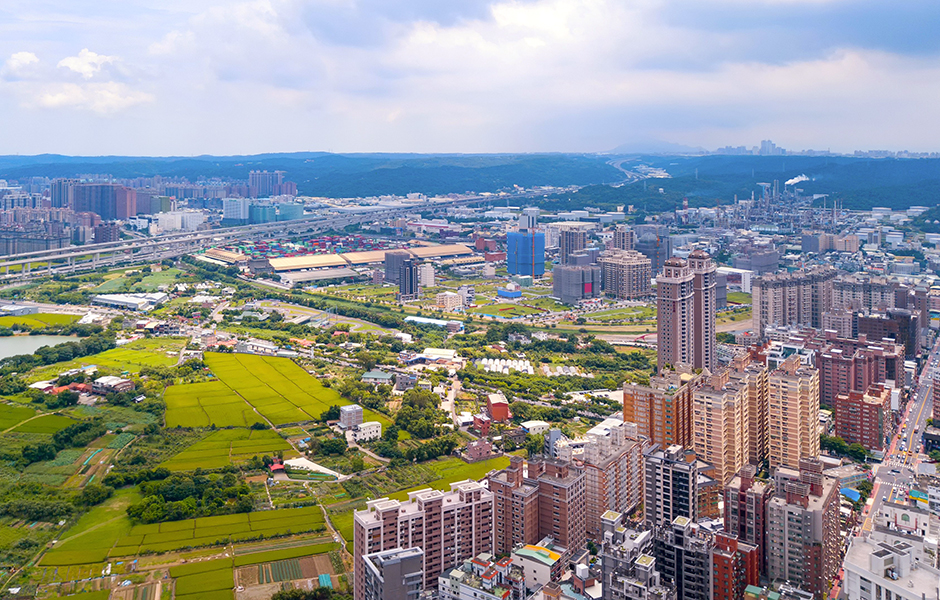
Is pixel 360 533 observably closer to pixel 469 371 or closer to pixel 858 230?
pixel 469 371

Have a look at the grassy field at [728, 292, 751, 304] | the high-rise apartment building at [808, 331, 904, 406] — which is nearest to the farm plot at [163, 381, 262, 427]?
the high-rise apartment building at [808, 331, 904, 406]

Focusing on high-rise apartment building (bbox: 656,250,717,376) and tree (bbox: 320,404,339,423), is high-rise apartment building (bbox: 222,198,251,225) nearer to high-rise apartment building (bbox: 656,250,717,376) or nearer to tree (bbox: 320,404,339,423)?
tree (bbox: 320,404,339,423)

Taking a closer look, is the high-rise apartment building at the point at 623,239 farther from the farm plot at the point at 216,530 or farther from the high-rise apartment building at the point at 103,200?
the high-rise apartment building at the point at 103,200

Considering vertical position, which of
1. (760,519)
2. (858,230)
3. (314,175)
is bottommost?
(760,519)

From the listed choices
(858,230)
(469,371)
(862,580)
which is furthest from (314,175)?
(862,580)

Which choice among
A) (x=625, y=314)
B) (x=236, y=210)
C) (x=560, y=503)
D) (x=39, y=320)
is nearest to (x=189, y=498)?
(x=560, y=503)

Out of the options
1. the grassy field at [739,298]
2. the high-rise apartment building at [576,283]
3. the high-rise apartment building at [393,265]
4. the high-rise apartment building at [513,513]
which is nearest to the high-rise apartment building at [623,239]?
the high-rise apartment building at [576,283]
